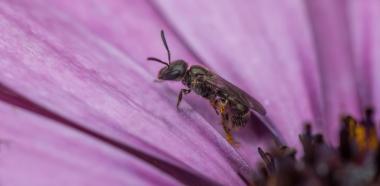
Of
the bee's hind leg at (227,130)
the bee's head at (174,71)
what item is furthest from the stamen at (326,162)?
the bee's head at (174,71)

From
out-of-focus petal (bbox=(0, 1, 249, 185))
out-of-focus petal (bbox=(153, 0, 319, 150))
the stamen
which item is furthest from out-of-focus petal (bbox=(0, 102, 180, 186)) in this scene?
out-of-focus petal (bbox=(153, 0, 319, 150))

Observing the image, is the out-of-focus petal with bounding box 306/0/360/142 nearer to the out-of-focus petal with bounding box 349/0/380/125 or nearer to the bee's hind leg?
the out-of-focus petal with bounding box 349/0/380/125

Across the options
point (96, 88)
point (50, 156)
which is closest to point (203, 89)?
point (96, 88)

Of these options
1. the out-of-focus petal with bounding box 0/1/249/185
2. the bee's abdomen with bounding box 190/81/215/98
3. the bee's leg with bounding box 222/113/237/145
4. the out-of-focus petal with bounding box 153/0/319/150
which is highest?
the out-of-focus petal with bounding box 153/0/319/150

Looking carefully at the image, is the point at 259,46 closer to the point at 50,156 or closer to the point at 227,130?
the point at 227,130

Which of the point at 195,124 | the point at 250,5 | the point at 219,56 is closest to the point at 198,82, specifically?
the point at 195,124

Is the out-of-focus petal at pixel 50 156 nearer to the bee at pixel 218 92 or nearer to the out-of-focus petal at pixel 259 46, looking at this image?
the bee at pixel 218 92
